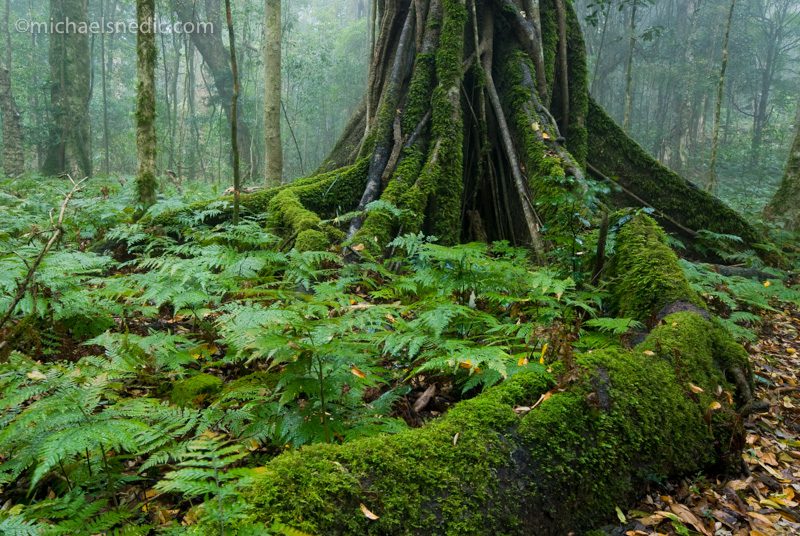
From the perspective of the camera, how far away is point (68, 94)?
50.3ft

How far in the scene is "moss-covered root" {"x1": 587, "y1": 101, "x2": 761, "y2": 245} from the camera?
7246 millimetres

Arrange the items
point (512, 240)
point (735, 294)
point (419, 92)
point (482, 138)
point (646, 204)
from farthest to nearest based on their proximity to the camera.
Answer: point (646, 204), point (482, 138), point (419, 92), point (512, 240), point (735, 294)

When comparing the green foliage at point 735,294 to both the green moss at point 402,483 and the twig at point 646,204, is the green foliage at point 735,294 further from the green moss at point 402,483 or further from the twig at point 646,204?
the green moss at point 402,483

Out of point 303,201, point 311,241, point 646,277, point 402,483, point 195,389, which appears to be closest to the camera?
point 402,483

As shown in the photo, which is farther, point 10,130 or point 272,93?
point 10,130

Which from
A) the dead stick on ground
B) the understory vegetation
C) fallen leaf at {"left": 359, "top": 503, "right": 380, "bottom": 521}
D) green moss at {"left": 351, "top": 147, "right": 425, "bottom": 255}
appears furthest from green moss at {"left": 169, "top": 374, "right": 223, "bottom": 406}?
green moss at {"left": 351, "top": 147, "right": 425, "bottom": 255}

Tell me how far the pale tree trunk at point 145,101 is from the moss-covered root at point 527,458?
19.1 ft

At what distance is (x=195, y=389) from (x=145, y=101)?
205 inches

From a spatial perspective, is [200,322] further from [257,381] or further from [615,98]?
[615,98]

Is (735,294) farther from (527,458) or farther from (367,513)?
(367,513)

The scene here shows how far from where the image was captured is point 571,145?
7.44 meters

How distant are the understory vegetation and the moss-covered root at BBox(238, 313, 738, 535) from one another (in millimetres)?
101

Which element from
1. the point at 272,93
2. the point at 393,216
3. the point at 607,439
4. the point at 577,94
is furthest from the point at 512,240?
the point at 272,93

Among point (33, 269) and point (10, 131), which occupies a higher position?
point (10, 131)
